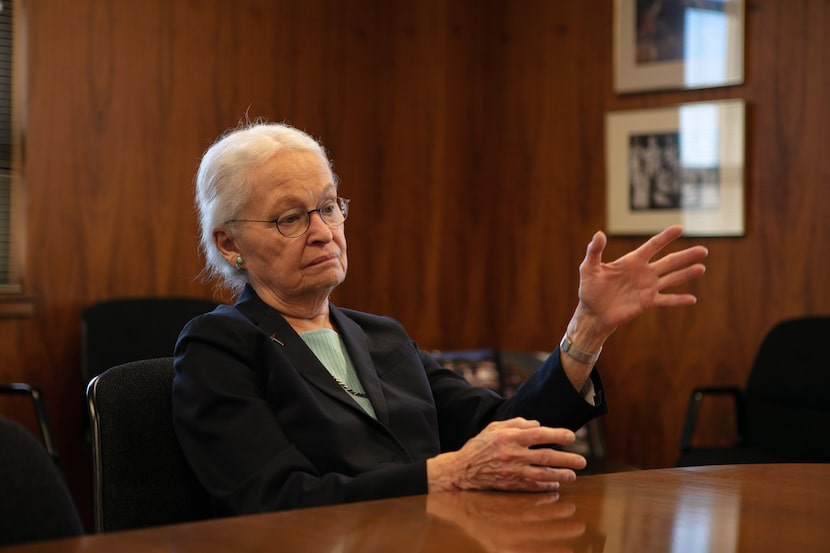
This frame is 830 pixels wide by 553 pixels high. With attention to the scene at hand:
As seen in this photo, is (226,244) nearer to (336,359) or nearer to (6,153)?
(336,359)

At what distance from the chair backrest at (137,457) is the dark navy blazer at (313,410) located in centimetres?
4

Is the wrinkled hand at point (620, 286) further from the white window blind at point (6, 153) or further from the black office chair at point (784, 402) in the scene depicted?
the white window blind at point (6, 153)

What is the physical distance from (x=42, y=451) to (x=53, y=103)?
2.83 metres

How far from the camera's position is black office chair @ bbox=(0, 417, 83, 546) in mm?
1123

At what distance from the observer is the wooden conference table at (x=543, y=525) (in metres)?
1.09

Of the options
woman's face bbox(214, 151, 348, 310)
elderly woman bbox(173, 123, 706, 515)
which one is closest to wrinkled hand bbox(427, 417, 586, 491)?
elderly woman bbox(173, 123, 706, 515)

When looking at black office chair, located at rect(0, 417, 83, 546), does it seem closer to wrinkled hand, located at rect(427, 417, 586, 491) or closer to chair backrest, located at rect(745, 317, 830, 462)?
wrinkled hand, located at rect(427, 417, 586, 491)

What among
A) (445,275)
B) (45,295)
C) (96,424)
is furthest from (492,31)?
(96,424)

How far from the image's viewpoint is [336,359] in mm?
1961

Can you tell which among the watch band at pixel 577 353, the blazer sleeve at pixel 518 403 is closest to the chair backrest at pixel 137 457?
the blazer sleeve at pixel 518 403

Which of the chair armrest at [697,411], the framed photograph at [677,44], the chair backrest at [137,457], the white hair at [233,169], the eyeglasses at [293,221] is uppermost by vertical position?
the framed photograph at [677,44]

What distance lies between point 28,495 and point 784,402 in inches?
127

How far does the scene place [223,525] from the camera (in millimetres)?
1168

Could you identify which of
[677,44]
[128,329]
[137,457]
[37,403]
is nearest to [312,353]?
[137,457]
